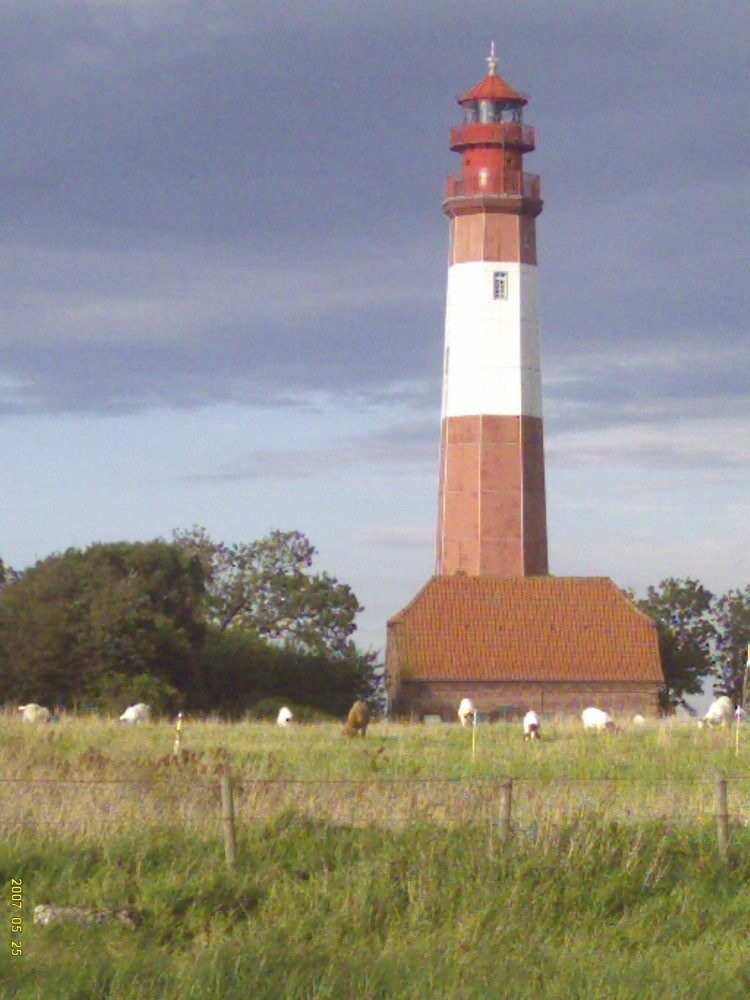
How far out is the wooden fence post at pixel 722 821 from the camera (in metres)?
Answer: 15.6

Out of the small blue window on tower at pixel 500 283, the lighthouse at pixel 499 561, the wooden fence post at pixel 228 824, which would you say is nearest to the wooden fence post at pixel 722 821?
the wooden fence post at pixel 228 824

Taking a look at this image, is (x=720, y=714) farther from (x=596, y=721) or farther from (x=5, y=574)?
(x=5, y=574)

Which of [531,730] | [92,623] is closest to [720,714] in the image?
[531,730]

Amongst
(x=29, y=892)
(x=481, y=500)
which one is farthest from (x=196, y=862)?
(x=481, y=500)

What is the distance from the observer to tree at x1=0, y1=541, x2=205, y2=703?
4484 cm

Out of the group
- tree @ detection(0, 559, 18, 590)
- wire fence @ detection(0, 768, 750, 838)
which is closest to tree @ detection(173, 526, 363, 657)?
tree @ detection(0, 559, 18, 590)

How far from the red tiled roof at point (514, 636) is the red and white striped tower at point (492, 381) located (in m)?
1.00

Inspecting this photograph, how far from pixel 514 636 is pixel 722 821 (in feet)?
114

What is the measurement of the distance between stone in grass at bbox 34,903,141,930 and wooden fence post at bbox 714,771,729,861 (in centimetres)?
525

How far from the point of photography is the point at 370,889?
14148mm

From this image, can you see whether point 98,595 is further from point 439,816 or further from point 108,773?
point 439,816

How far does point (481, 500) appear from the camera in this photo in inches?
1971
